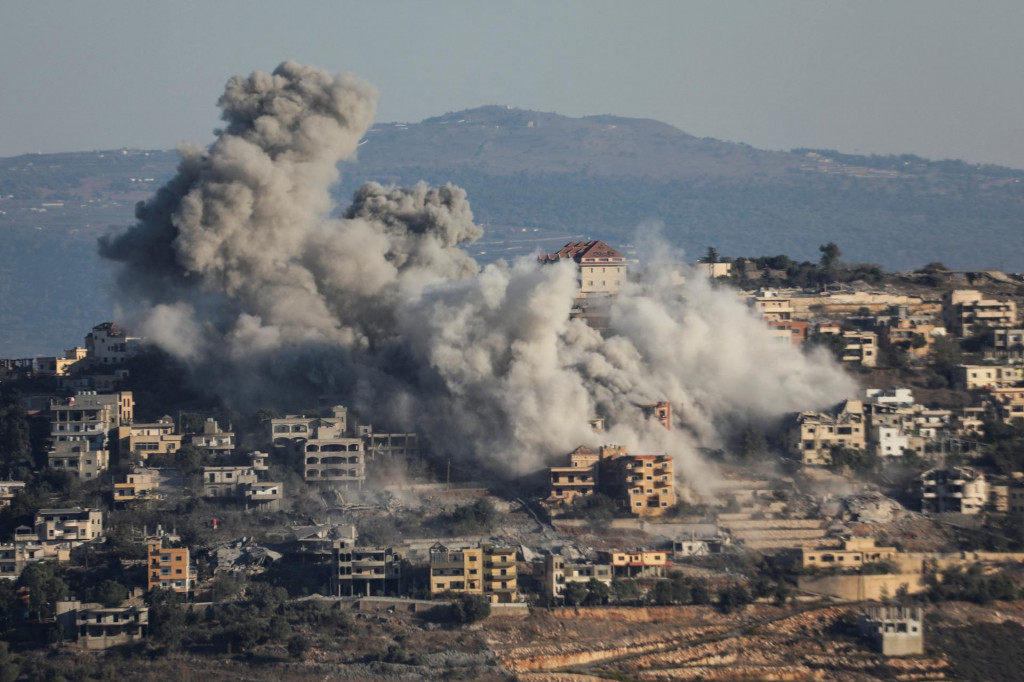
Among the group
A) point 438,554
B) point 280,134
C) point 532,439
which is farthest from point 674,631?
point 280,134

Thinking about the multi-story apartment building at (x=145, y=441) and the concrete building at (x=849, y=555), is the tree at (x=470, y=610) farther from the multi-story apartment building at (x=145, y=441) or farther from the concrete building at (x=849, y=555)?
the multi-story apartment building at (x=145, y=441)

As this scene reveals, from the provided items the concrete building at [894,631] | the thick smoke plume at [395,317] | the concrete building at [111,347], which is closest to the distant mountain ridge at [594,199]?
the concrete building at [111,347]

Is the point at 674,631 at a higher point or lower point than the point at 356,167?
lower

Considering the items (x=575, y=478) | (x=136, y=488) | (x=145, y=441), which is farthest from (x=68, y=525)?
(x=575, y=478)

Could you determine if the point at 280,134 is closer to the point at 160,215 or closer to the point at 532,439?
the point at 160,215

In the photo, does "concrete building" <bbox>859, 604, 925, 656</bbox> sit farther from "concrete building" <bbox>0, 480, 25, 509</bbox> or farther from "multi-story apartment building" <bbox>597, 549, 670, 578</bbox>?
"concrete building" <bbox>0, 480, 25, 509</bbox>

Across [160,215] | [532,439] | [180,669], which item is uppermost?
[160,215]
